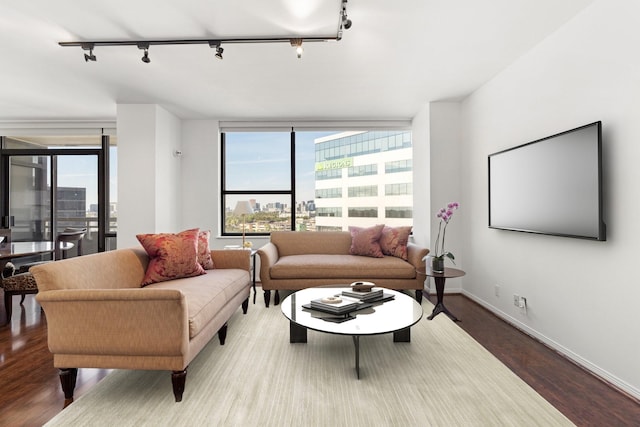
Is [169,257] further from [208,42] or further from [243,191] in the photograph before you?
[243,191]

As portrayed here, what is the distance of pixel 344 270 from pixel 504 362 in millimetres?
1724

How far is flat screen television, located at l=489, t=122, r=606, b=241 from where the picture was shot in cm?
212

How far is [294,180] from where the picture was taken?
519cm

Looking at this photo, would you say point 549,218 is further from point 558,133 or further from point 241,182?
point 241,182

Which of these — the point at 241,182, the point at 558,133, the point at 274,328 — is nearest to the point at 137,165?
the point at 241,182

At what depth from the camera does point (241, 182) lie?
5.22 meters

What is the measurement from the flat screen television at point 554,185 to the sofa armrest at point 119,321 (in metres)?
2.60

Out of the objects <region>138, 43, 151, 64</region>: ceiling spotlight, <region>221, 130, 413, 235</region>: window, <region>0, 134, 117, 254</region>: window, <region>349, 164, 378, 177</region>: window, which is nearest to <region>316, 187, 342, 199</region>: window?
<region>221, 130, 413, 235</region>: window

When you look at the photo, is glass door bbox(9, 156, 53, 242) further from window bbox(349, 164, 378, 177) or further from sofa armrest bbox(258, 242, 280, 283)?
window bbox(349, 164, 378, 177)

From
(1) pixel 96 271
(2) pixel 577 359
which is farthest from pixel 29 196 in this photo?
(2) pixel 577 359

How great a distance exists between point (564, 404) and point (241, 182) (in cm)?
456

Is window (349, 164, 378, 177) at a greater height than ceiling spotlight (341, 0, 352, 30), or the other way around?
ceiling spotlight (341, 0, 352, 30)

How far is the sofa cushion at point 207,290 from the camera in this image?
2.03 meters

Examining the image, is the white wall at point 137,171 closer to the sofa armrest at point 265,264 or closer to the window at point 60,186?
the window at point 60,186
